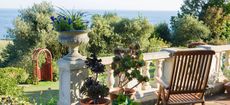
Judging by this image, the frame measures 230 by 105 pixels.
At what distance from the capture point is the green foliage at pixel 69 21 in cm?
378

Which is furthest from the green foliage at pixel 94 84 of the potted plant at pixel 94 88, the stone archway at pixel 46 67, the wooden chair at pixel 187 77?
the stone archway at pixel 46 67

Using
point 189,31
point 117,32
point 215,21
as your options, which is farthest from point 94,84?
point 215,21

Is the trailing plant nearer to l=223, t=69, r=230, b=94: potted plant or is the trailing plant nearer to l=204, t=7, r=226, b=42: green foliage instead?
l=223, t=69, r=230, b=94: potted plant

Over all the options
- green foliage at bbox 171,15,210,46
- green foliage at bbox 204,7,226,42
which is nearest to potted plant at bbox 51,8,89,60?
green foliage at bbox 171,15,210,46

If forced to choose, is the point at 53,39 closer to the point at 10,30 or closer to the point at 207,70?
the point at 10,30

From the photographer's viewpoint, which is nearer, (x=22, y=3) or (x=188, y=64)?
(x=188, y=64)

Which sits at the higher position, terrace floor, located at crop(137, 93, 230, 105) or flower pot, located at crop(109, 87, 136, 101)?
flower pot, located at crop(109, 87, 136, 101)

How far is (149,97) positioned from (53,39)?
11.1m

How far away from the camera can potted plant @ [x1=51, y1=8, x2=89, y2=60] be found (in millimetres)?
3760

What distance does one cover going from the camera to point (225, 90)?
5.66 meters

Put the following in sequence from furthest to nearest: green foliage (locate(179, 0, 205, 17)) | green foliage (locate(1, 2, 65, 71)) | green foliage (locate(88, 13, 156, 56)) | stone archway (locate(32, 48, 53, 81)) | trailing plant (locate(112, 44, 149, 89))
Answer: green foliage (locate(179, 0, 205, 17)) < green foliage (locate(88, 13, 156, 56)) < green foliage (locate(1, 2, 65, 71)) < stone archway (locate(32, 48, 53, 81)) < trailing plant (locate(112, 44, 149, 89))

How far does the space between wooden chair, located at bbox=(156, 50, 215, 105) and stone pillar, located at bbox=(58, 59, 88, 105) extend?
1.06m

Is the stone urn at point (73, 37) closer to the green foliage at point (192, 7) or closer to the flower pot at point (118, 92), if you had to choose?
the flower pot at point (118, 92)

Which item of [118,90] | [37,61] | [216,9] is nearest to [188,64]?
[118,90]
